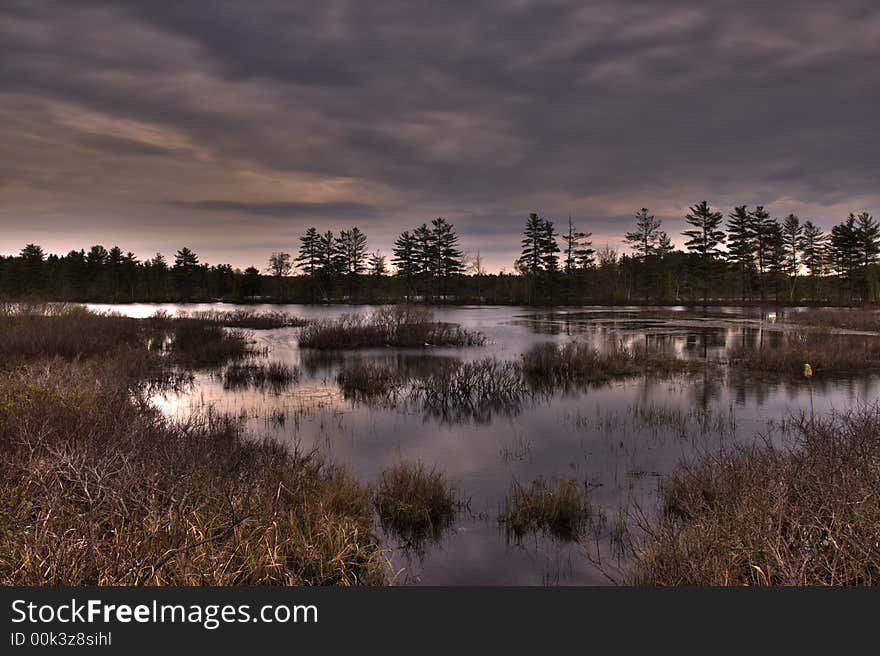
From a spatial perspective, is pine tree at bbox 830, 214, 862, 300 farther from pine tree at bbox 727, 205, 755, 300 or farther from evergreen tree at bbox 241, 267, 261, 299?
evergreen tree at bbox 241, 267, 261, 299

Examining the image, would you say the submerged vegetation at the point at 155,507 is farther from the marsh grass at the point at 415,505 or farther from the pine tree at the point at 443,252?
the pine tree at the point at 443,252

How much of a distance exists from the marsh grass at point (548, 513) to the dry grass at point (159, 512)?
2.29 metres

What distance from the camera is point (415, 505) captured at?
8.58 metres

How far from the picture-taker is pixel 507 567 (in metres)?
7.02

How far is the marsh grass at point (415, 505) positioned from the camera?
26.4 feet

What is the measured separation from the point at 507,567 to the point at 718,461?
4.26m

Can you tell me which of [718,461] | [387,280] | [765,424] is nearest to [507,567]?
[718,461]

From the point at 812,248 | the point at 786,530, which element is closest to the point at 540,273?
the point at 812,248

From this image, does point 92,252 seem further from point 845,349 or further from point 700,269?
point 845,349

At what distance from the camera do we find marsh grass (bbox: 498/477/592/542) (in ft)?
26.2

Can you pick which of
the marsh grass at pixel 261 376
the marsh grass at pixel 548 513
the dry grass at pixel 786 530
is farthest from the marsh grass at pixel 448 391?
the dry grass at pixel 786 530

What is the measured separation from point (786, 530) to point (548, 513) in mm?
3272

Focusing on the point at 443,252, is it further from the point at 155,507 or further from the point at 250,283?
the point at 155,507

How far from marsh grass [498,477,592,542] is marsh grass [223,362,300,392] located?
13463 millimetres
